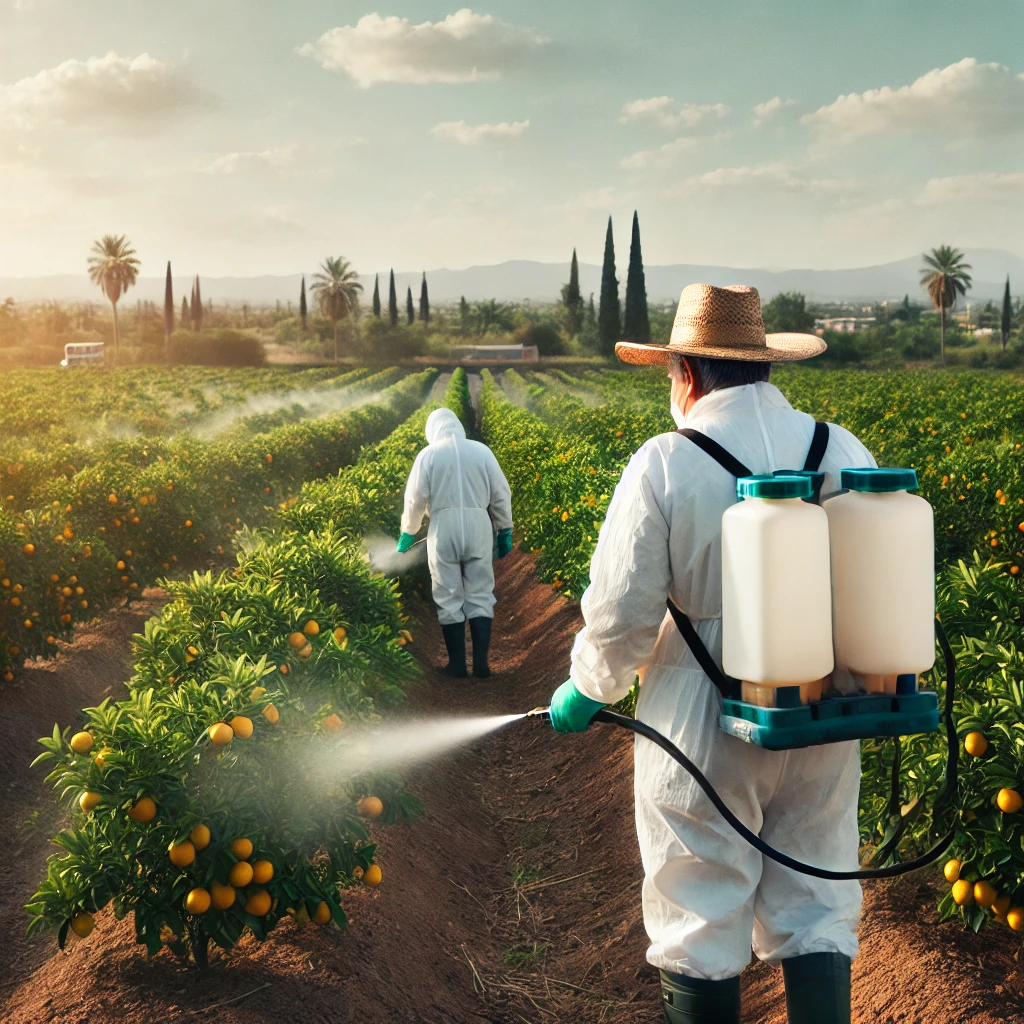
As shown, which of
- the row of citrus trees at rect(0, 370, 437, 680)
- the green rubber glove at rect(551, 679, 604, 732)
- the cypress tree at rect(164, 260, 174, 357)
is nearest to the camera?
the green rubber glove at rect(551, 679, 604, 732)

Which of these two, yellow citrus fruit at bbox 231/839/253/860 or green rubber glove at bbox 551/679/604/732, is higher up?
green rubber glove at bbox 551/679/604/732

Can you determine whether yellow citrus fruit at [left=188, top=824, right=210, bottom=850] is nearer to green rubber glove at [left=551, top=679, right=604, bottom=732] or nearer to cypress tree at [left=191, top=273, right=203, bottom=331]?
green rubber glove at [left=551, top=679, right=604, bottom=732]

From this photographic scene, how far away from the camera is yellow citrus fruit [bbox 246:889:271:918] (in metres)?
2.85

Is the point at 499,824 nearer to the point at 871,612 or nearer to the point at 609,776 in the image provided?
the point at 609,776

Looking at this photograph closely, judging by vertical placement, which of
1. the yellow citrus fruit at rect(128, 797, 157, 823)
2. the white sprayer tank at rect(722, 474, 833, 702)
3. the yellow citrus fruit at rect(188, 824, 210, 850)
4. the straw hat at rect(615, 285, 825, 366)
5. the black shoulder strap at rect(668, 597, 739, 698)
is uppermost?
the straw hat at rect(615, 285, 825, 366)

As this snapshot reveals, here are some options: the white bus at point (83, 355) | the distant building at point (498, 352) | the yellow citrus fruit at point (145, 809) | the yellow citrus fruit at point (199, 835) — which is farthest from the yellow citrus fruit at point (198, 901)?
the distant building at point (498, 352)

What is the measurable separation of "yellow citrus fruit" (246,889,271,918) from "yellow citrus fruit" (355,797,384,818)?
45 centimetres

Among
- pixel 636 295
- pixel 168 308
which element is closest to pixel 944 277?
pixel 636 295

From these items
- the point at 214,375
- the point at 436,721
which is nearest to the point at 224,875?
the point at 436,721

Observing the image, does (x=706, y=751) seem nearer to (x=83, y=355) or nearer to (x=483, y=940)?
(x=483, y=940)

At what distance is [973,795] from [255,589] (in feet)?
9.36

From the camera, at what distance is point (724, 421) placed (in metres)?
2.53

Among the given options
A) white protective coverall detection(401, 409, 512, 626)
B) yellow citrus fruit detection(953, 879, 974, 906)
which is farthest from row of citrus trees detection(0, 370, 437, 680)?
yellow citrus fruit detection(953, 879, 974, 906)

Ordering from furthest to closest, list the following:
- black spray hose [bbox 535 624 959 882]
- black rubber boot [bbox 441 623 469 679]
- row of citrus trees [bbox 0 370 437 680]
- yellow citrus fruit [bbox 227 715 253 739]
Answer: black rubber boot [bbox 441 623 469 679] < row of citrus trees [bbox 0 370 437 680] < yellow citrus fruit [bbox 227 715 253 739] < black spray hose [bbox 535 624 959 882]
